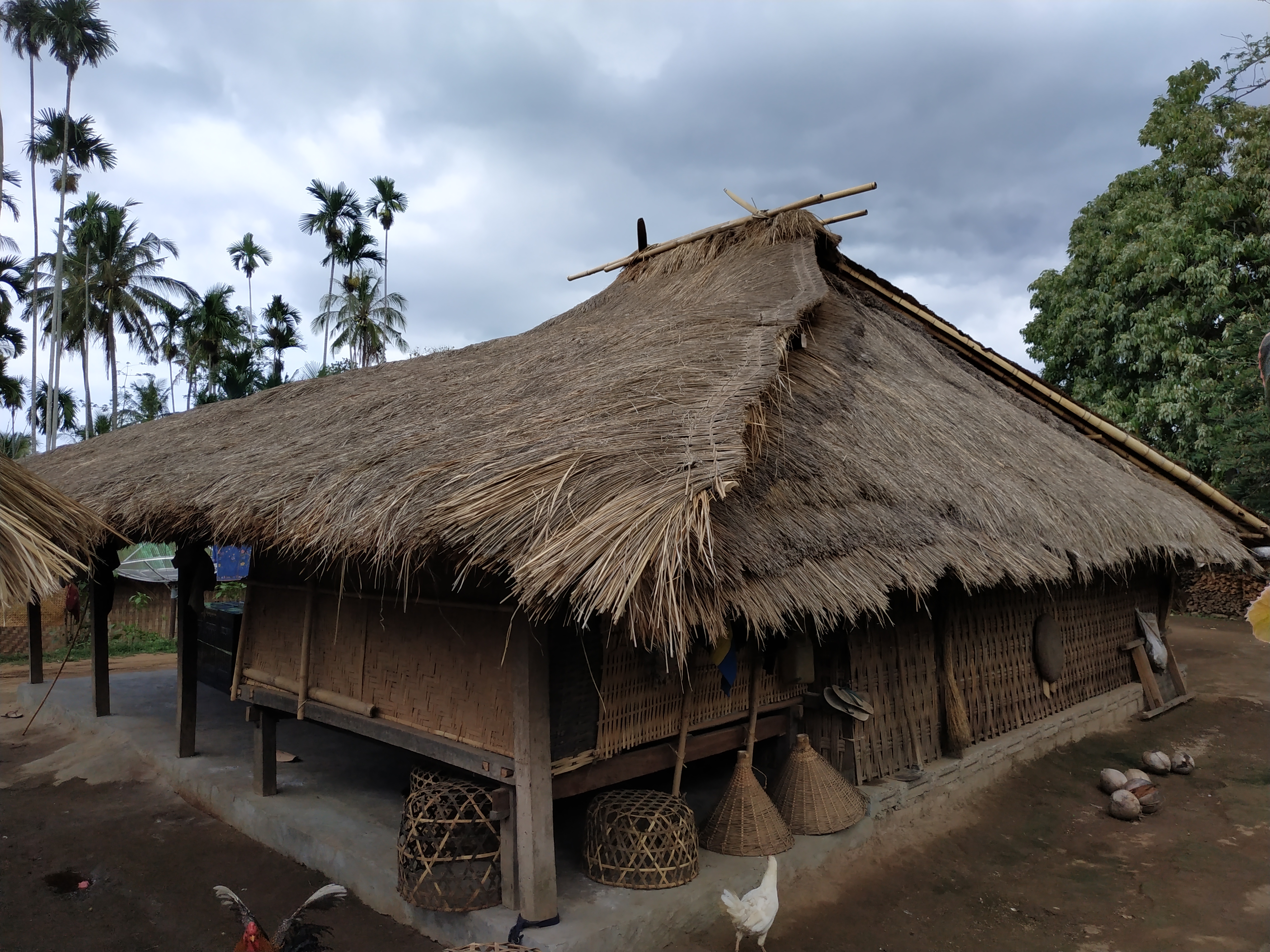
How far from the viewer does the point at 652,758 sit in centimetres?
432

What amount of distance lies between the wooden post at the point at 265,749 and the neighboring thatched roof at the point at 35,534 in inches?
67.0

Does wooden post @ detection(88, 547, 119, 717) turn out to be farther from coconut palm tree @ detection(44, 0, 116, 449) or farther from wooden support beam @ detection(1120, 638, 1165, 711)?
coconut palm tree @ detection(44, 0, 116, 449)

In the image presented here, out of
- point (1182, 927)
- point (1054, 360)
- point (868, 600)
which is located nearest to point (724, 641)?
point (868, 600)

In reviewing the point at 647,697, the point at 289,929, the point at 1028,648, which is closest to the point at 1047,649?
the point at 1028,648

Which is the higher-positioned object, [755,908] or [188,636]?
[188,636]

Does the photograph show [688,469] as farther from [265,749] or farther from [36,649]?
[36,649]

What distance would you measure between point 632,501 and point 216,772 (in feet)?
16.5

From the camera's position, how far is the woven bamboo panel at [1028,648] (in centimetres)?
614

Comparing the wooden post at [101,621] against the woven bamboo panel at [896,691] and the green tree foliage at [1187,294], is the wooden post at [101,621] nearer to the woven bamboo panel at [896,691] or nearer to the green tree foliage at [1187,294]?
the woven bamboo panel at [896,691]

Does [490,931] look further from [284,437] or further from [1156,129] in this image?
[1156,129]

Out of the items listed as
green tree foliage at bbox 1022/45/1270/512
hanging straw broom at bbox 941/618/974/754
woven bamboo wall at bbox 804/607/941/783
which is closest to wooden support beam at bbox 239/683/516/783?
woven bamboo wall at bbox 804/607/941/783

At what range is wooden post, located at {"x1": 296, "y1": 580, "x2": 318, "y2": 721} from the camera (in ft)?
16.4

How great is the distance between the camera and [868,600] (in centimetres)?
375

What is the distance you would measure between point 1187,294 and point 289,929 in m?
16.4
